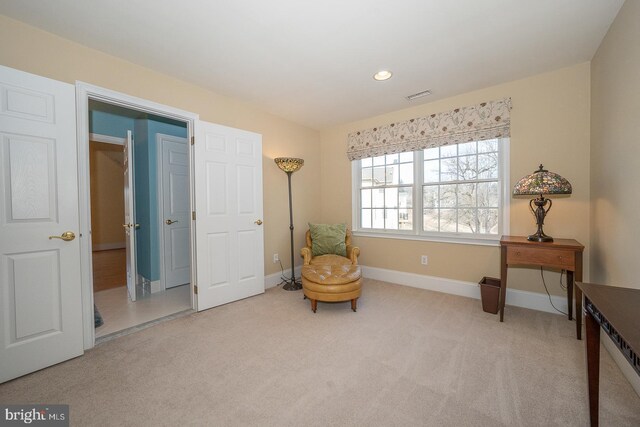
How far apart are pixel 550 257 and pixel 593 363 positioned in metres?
1.29

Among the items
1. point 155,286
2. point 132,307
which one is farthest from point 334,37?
point 155,286

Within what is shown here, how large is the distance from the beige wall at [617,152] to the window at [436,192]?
77cm

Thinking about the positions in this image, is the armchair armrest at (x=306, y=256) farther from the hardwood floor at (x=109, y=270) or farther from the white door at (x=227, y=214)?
the hardwood floor at (x=109, y=270)

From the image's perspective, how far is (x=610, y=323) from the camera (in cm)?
96

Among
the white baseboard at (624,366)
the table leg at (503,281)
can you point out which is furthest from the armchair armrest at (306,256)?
the white baseboard at (624,366)

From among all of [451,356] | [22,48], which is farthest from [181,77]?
[451,356]

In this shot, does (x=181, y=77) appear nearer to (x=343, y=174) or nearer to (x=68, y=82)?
(x=68, y=82)

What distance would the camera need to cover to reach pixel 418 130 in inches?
135

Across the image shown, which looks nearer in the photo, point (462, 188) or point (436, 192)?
point (462, 188)

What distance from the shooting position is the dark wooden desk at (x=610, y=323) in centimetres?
88

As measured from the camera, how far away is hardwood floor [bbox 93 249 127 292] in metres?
3.80

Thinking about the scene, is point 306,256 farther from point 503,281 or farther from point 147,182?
point 147,182

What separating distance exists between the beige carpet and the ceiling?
8.14ft

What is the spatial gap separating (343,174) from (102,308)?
3598 mm
